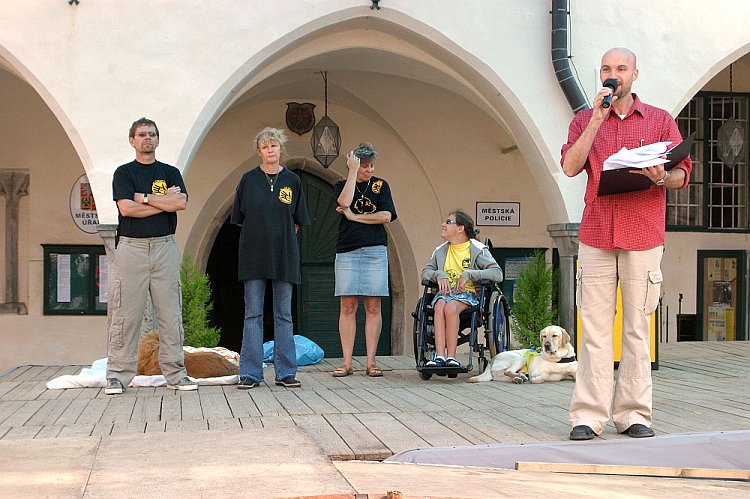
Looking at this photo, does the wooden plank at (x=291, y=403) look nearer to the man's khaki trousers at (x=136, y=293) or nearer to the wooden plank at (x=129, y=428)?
the wooden plank at (x=129, y=428)

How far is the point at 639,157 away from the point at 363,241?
3560 millimetres

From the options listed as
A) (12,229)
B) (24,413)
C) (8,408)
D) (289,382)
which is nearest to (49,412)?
(24,413)

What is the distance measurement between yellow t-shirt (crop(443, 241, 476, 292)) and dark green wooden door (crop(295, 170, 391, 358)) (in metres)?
6.01

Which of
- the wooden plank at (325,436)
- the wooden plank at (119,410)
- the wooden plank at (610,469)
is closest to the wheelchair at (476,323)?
the wooden plank at (119,410)

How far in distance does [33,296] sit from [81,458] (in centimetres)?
894

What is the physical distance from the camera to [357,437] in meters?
5.11

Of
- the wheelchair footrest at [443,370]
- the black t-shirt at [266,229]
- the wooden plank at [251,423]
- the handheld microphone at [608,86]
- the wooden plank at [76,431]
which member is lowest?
the wooden plank at [76,431]

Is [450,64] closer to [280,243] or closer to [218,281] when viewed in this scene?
[280,243]

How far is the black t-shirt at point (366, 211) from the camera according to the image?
8250 millimetres

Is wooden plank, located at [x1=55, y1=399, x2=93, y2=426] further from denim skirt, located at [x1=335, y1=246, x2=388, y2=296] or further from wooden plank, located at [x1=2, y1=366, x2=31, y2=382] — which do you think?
denim skirt, located at [x1=335, y1=246, x2=388, y2=296]

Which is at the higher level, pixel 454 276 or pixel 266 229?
pixel 266 229

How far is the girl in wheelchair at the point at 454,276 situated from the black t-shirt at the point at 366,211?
1.56ft

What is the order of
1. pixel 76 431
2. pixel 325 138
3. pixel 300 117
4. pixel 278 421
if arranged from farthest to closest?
pixel 300 117 → pixel 325 138 → pixel 278 421 → pixel 76 431

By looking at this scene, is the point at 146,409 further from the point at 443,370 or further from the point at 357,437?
the point at 443,370
